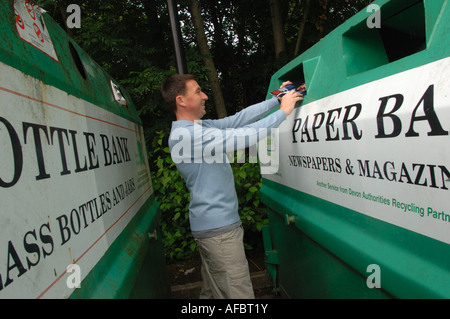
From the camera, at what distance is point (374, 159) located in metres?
1.27

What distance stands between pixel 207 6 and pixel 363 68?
299 inches

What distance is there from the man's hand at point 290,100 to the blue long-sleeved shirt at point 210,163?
0.05m

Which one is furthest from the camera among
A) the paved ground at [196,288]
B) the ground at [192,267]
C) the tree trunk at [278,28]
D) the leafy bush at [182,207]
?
the tree trunk at [278,28]

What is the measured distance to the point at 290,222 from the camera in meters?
2.09

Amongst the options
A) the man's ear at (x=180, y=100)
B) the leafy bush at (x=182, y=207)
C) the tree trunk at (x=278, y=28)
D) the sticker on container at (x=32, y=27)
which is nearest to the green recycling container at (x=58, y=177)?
the sticker on container at (x=32, y=27)

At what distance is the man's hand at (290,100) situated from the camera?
192 centimetres

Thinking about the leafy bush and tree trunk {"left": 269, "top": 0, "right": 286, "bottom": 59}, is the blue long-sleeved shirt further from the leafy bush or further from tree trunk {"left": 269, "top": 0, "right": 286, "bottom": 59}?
tree trunk {"left": 269, "top": 0, "right": 286, "bottom": 59}

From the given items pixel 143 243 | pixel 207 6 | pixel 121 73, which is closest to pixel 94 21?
pixel 121 73

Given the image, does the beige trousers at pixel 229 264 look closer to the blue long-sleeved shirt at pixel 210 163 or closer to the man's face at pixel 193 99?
the blue long-sleeved shirt at pixel 210 163

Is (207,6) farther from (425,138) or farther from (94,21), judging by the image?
(425,138)

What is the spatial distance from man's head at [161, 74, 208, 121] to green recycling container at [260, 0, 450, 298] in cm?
58

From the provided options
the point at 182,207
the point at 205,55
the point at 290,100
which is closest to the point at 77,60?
the point at 290,100
